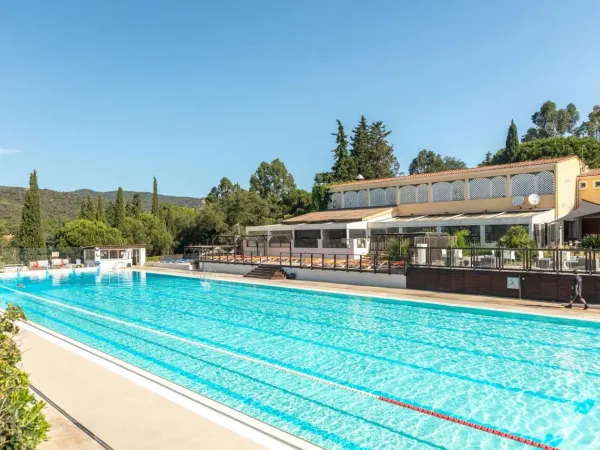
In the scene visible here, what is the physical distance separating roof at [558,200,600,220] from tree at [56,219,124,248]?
3872 cm

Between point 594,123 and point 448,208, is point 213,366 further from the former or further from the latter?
point 594,123

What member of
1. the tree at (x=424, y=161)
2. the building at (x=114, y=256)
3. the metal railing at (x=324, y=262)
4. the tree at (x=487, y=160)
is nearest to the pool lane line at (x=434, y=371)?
the metal railing at (x=324, y=262)

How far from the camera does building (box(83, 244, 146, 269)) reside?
128 feet

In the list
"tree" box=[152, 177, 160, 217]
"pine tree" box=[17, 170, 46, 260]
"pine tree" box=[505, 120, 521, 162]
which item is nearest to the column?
"pine tree" box=[505, 120, 521, 162]

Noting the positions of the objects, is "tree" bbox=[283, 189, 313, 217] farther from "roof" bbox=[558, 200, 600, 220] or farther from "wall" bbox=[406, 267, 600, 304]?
"wall" bbox=[406, 267, 600, 304]

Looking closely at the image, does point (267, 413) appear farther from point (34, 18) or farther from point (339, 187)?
point (339, 187)

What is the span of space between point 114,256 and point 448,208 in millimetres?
28380

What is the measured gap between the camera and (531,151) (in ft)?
183

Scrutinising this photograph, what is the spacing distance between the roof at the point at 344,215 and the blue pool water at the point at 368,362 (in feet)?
39.1

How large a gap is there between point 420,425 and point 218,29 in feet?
79.6

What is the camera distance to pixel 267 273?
90.4 ft

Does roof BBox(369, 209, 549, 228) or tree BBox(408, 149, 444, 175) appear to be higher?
tree BBox(408, 149, 444, 175)

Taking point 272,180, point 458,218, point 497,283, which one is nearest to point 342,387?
point 497,283

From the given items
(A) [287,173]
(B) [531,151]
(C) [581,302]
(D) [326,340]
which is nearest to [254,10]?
(D) [326,340]
